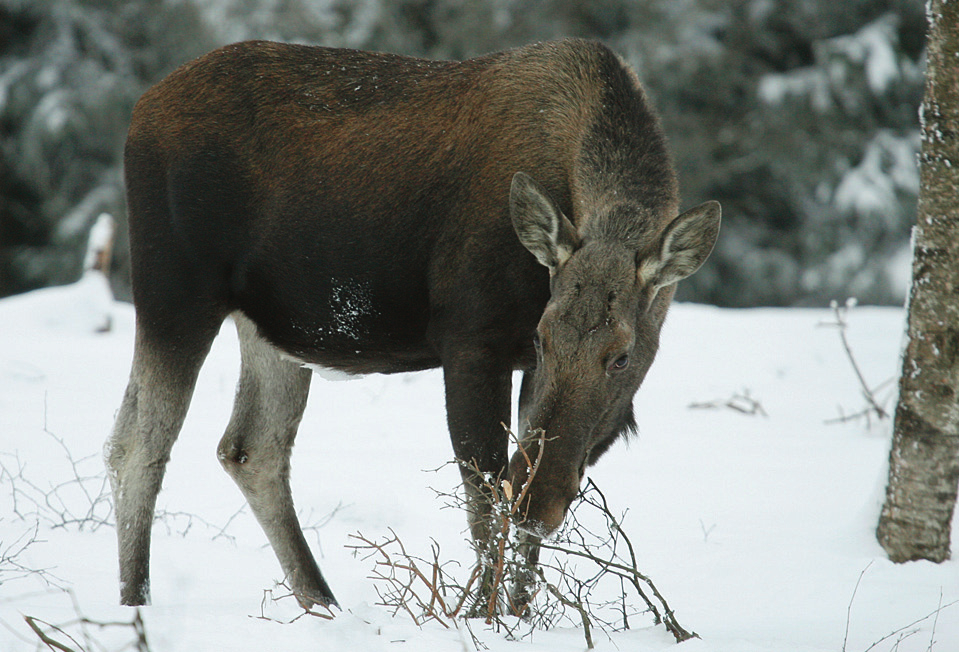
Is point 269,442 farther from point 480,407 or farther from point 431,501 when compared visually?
point 480,407

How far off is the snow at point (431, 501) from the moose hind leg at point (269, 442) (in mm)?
195

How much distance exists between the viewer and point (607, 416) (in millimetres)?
3553

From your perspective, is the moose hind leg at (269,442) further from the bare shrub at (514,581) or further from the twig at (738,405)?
the twig at (738,405)

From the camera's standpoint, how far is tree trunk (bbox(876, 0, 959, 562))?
4.13 meters

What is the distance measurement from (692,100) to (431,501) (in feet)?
51.5

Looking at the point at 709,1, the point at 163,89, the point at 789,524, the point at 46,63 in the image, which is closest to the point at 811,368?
the point at 789,524

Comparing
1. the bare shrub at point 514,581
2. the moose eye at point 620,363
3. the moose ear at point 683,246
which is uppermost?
the moose ear at point 683,246

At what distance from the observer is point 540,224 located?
359 centimetres

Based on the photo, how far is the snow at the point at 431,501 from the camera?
3127 mm

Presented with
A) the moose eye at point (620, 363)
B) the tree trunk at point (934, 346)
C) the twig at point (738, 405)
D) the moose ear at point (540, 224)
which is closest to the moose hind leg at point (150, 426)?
the moose ear at point (540, 224)

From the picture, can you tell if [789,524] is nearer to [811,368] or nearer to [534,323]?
[534,323]

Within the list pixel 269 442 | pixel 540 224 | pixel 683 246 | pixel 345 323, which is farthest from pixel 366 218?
pixel 683 246

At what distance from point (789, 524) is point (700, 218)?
196cm

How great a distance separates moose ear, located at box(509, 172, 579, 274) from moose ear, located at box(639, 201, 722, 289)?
0.28 metres
